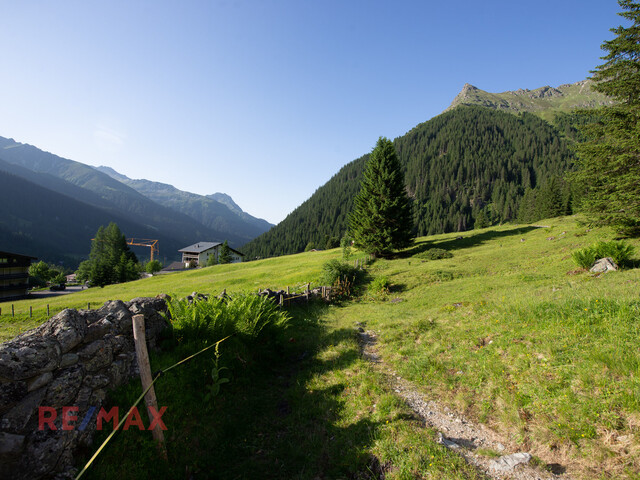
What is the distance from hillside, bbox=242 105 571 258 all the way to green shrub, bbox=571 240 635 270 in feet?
437

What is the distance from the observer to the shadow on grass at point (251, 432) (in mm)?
4555

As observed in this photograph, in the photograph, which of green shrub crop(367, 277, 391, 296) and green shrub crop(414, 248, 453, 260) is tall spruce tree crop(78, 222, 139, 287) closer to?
green shrub crop(367, 277, 391, 296)

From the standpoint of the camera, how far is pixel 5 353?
410cm

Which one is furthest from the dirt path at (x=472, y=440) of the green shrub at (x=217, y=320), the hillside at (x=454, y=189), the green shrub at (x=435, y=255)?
the hillside at (x=454, y=189)

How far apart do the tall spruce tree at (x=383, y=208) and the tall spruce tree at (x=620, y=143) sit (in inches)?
658

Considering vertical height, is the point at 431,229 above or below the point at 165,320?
above

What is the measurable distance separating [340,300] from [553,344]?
14763 mm

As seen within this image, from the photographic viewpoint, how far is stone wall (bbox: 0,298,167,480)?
373 cm

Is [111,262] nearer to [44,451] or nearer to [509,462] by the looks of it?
[44,451]

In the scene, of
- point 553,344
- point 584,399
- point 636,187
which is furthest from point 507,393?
point 636,187

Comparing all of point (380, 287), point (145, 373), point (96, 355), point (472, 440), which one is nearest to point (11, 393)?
point (96, 355)

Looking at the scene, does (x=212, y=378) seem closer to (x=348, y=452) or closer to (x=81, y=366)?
(x=81, y=366)

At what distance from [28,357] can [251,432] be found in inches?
176

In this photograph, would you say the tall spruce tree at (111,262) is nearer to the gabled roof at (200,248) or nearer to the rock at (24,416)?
the gabled roof at (200,248)
